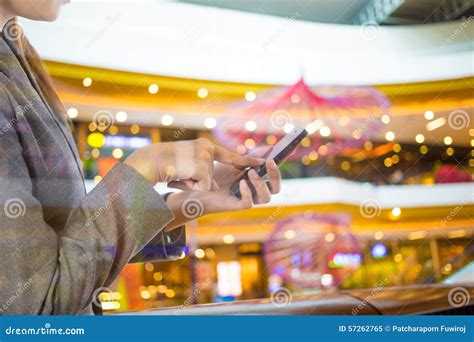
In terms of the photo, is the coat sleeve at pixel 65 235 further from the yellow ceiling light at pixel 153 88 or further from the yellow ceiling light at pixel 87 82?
the yellow ceiling light at pixel 153 88

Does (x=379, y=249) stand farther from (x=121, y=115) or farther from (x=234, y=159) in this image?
(x=121, y=115)

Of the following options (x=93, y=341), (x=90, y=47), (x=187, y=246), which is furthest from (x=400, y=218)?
(x=90, y=47)

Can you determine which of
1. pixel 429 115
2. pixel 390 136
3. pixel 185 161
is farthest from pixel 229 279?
pixel 429 115

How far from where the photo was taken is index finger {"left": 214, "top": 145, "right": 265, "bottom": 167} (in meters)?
2.38

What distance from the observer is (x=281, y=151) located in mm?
2475

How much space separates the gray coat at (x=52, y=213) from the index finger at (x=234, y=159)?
60cm

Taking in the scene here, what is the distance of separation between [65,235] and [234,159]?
0.89 m

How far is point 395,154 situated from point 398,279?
1.87ft

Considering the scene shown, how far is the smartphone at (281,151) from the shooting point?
2.34m

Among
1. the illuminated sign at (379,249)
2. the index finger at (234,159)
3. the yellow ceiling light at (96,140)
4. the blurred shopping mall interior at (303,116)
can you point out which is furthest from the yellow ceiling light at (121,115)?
the illuminated sign at (379,249)

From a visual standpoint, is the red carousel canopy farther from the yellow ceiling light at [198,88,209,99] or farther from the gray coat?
the gray coat

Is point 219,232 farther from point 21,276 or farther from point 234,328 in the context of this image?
point 21,276

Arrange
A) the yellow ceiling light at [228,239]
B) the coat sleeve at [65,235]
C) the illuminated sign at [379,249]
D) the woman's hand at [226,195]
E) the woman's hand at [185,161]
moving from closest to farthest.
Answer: the coat sleeve at [65,235] → the woman's hand at [185,161] → the woman's hand at [226,195] → the yellow ceiling light at [228,239] → the illuminated sign at [379,249]

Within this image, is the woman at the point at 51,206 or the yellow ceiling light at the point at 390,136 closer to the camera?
the woman at the point at 51,206
